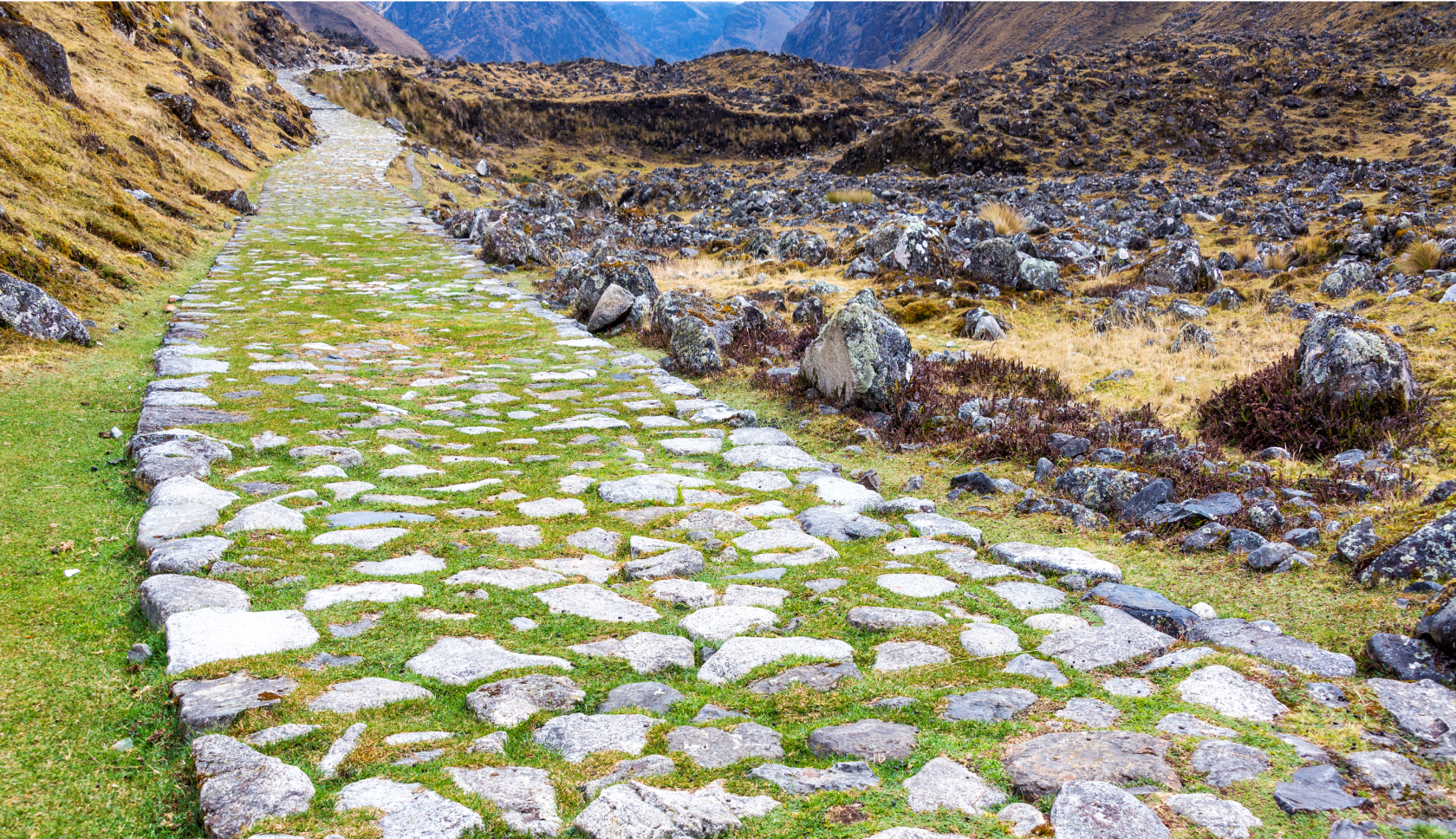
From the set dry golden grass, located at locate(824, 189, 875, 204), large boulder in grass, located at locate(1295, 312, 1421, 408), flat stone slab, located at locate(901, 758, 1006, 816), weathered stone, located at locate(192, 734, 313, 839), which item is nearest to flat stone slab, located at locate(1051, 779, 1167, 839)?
flat stone slab, located at locate(901, 758, 1006, 816)

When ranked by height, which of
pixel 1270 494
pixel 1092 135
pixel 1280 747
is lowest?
pixel 1280 747

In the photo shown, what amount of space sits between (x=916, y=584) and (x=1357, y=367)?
4.58 meters

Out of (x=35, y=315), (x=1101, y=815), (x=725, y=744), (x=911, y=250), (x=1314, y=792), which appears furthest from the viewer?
(x=911, y=250)

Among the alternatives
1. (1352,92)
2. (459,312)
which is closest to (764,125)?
(1352,92)

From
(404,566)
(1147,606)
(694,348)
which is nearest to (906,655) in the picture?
(1147,606)

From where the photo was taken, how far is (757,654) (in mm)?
3057

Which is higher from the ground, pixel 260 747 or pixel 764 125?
pixel 764 125

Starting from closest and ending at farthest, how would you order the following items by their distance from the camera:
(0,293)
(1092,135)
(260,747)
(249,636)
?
(260,747) → (249,636) → (0,293) → (1092,135)

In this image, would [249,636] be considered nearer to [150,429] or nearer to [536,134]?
[150,429]

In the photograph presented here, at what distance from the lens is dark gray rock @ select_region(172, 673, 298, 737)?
2.40m

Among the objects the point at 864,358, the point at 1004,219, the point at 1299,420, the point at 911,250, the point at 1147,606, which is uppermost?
the point at 1004,219

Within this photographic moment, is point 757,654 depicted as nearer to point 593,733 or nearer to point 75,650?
point 593,733

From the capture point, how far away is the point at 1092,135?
122ft

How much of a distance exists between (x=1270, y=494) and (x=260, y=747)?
5380 mm
